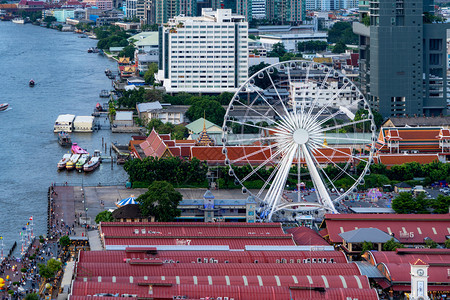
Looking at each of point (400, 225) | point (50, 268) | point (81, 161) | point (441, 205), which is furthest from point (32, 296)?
point (81, 161)

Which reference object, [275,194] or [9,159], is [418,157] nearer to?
[275,194]

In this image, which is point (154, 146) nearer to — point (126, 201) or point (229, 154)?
point (229, 154)

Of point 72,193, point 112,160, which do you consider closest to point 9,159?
point 112,160

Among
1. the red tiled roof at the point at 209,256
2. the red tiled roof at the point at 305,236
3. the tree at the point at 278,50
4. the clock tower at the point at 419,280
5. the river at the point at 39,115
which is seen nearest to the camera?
the clock tower at the point at 419,280

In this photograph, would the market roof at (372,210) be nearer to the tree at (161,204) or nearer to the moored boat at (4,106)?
the tree at (161,204)

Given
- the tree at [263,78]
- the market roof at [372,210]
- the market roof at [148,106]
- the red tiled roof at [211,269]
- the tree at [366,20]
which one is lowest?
the red tiled roof at [211,269]

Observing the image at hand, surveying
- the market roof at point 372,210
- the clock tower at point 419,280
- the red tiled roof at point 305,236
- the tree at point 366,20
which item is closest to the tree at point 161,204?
the red tiled roof at point 305,236

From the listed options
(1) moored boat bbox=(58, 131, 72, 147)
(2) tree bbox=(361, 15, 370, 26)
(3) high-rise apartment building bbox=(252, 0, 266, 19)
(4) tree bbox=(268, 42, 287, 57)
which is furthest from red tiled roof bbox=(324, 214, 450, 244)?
(3) high-rise apartment building bbox=(252, 0, 266, 19)
